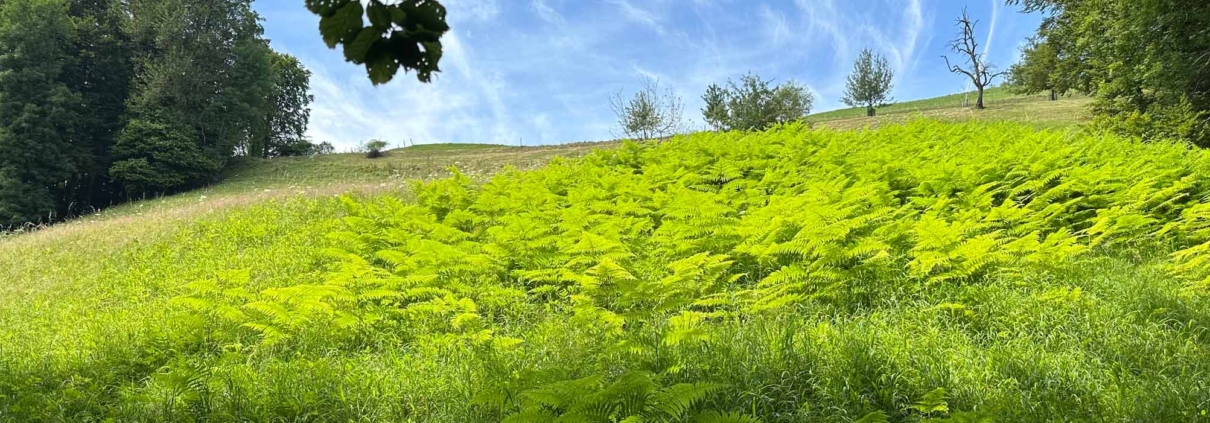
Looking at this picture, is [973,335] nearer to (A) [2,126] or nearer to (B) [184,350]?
(B) [184,350]

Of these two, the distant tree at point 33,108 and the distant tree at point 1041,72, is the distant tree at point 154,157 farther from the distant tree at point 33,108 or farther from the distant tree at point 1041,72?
the distant tree at point 1041,72

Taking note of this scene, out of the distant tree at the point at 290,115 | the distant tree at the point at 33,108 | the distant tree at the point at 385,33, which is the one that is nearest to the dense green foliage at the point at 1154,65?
the distant tree at the point at 385,33

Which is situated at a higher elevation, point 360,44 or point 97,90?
point 97,90

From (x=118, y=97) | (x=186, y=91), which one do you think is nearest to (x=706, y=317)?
(x=186, y=91)

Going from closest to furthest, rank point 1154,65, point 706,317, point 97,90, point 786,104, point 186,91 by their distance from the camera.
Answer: point 706,317
point 1154,65
point 786,104
point 186,91
point 97,90

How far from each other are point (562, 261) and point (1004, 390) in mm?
4111

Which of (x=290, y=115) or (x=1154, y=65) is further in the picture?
(x=290, y=115)

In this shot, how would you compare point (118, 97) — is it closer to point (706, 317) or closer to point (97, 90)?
point (97, 90)

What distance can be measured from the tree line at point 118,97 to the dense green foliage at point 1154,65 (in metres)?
39.2

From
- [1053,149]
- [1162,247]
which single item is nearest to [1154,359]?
[1162,247]

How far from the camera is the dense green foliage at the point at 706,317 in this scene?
3254 mm

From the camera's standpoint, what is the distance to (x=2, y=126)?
2878 centimetres

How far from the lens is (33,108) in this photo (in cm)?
2881

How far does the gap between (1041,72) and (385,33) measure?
119ft
